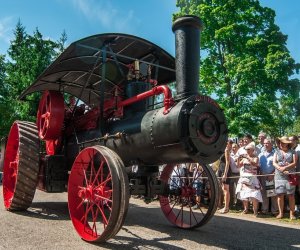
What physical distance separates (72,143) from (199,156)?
285cm

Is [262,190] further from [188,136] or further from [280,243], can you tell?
[188,136]

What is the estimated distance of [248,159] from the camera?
8.03m

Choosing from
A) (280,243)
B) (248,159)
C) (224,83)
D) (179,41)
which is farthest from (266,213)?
(224,83)

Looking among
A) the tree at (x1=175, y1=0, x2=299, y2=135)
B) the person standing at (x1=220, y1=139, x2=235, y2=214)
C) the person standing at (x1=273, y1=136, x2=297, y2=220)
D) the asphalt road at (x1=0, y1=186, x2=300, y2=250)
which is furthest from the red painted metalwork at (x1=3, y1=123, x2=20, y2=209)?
the tree at (x1=175, y1=0, x2=299, y2=135)

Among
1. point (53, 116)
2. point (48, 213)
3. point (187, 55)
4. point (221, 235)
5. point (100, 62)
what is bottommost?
point (221, 235)

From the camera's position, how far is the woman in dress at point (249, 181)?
7691mm

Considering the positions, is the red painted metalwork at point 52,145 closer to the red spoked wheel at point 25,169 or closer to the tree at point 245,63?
the red spoked wheel at point 25,169

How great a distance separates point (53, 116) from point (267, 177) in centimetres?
461

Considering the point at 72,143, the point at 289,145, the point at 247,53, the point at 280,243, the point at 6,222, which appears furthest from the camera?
the point at 247,53

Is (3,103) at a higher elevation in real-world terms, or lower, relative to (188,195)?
higher

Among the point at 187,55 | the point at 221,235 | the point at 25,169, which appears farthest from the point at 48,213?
the point at 187,55

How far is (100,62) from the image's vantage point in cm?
655

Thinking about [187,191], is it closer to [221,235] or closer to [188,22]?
[221,235]

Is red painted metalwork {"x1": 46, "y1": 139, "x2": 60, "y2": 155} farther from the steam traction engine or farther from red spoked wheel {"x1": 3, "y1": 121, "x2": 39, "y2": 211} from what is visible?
red spoked wheel {"x1": 3, "y1": 121, "x2": 39, "y2": 211}
